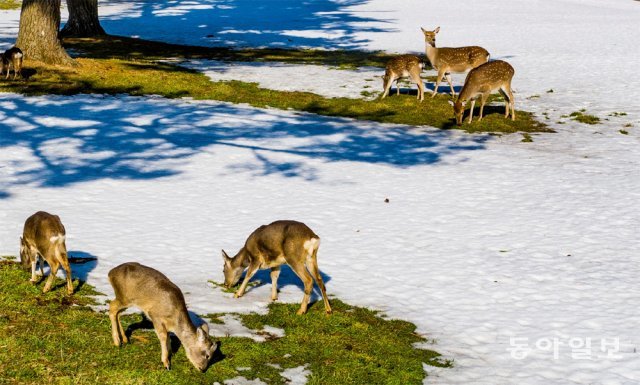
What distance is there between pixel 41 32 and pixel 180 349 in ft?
73.1

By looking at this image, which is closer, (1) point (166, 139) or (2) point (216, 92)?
(1) point (166, 139)

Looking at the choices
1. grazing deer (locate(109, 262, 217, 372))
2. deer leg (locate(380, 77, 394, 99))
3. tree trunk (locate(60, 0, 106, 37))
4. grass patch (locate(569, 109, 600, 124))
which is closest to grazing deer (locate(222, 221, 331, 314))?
grazing deer (locate(109, 262, 217, 372))

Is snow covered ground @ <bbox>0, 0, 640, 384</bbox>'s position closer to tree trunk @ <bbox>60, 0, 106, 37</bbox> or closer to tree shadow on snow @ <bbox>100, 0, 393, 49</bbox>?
tree trunk @ <bbox>60, 0, 106, 37</bbox>

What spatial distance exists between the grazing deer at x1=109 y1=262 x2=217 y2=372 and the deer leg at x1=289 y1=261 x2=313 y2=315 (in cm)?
203

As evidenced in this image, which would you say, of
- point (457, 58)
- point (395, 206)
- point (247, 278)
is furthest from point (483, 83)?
point (247, 278)

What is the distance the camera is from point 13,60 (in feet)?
90.3

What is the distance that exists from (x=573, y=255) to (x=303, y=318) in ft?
18.6

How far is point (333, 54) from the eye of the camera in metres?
41.1

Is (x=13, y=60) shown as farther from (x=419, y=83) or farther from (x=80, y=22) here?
(x=80, y=22)

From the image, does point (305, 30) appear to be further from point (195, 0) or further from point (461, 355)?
point (461, 355)

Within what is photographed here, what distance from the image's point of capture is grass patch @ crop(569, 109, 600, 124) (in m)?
26.0

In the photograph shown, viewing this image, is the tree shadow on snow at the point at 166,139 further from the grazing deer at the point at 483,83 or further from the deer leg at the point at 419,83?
the deer leg at the point at 419,83

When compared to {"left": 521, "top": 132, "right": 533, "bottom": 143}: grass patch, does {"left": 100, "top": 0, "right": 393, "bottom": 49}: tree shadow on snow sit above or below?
above

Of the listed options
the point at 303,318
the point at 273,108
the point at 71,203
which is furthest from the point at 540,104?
the point at 303,318
